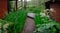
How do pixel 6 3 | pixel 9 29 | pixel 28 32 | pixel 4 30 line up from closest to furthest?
pixel 4 30 < pixel 9 29 < pixel 28 32 < pixel 6 3

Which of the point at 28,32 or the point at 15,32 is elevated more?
the point at 15,32

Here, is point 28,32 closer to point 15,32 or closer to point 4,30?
point 15,32

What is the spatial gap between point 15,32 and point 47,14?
1.67 metres

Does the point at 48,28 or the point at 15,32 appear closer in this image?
the point at 48,28

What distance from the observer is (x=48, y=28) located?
3.29 m

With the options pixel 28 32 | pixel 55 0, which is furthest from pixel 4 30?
pixel 55 0

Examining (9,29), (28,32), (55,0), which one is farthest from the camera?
(55,0)

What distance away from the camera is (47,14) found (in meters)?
5.20

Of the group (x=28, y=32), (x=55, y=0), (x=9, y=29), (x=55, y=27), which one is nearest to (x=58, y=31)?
(x=55, y=27)

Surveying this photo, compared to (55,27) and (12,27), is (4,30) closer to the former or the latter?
(12,27)

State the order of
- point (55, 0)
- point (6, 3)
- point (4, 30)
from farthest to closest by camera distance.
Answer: point (6, 3), point (55, 0), point (4, 30)

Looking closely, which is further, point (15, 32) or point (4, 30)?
point (15, 32)

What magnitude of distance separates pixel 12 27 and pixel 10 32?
107mm

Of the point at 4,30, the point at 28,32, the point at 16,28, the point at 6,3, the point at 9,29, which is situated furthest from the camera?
the point at 6,3
